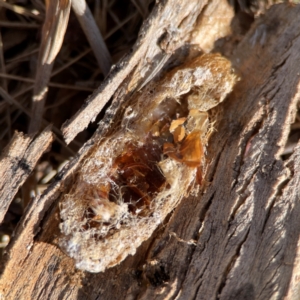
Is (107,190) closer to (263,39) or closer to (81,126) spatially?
(81,126)

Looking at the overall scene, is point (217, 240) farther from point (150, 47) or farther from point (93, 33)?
point (93, 33)

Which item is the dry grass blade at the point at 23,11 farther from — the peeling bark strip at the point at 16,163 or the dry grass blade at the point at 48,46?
the peeling bark strip at the point at 16,163

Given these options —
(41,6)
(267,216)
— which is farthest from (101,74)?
(267,216)

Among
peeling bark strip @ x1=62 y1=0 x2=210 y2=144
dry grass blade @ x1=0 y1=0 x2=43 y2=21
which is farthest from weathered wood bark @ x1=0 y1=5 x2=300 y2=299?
dry grass blade @ x1=0 y1=0 x2=43 y2=21

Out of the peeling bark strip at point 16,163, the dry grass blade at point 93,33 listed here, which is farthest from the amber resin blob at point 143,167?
the dry grass blade at point 93,33

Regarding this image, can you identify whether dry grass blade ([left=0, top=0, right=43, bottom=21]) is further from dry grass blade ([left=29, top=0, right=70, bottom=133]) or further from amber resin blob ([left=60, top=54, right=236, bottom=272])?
amber resin blob ([left=60, top=54, right=236, bottom=272])

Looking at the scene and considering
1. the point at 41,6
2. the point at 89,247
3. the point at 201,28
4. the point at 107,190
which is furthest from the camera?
the point at 41,6

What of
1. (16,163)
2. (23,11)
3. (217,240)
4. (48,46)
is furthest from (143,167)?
(23,11)
